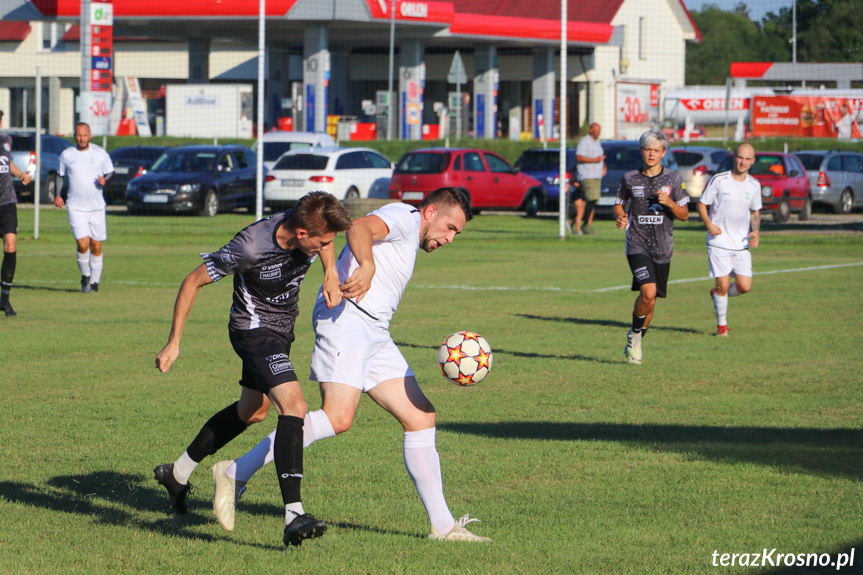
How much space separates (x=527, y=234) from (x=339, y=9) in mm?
26017

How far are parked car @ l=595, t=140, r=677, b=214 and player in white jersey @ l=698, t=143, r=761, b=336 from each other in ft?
55.8

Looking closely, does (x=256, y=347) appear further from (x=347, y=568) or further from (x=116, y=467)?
(x=116, y=467)

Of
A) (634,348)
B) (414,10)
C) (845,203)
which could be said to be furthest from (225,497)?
(414,10)

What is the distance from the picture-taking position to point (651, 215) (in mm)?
11336

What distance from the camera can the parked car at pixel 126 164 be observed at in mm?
33406

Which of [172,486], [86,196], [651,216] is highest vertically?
[86,196]

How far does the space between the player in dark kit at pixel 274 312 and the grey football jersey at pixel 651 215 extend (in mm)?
6167

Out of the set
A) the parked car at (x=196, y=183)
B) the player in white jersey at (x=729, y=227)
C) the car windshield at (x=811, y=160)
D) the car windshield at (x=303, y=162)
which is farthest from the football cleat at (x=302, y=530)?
the car windshield at (x=811, y=160)

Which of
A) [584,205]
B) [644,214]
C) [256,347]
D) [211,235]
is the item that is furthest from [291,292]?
[584,205]

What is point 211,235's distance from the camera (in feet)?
82.2

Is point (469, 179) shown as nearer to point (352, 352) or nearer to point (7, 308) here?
point (7, 308)

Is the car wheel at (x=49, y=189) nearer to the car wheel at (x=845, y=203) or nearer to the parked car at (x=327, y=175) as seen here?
the parked car at (x=327, y=175)

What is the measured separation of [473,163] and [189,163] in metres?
7.28

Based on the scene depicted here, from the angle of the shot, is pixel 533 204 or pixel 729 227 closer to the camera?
pixel 729 227
